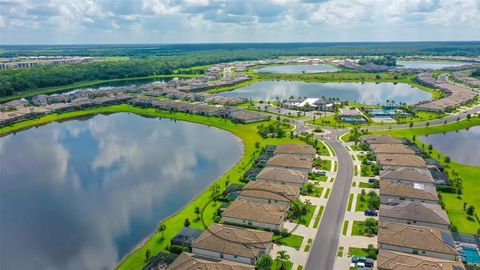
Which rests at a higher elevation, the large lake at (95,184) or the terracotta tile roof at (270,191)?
the terracotta tile roof at (270,191)

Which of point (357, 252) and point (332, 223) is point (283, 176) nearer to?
point (332, 223)

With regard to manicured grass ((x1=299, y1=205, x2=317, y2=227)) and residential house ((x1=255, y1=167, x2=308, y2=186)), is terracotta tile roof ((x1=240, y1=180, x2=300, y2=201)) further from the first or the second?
manicured grass ((x1=299, y1=205, x2=317, y2=227))

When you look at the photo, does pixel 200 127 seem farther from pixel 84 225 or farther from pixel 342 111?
pixel 84 225

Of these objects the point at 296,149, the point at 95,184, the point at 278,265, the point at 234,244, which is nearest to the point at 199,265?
the point at 234,244

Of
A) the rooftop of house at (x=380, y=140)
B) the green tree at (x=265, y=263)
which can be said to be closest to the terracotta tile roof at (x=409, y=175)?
the rooftop of house at (x=380, y=140)

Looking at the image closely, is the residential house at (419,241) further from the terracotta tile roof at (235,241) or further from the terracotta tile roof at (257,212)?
the terracotta tile roof at (235,241)

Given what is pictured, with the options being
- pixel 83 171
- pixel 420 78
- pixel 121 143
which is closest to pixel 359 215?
pixel 83 171
